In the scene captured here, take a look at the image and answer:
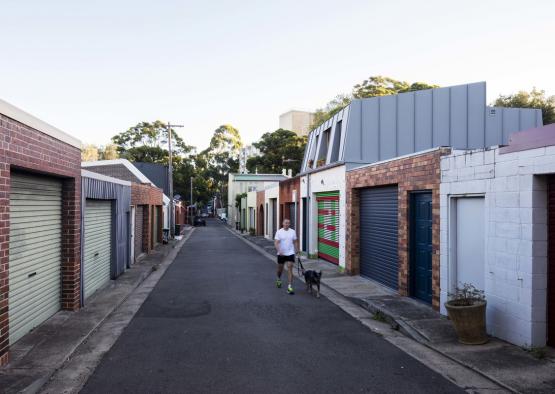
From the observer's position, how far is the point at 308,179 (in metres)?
19.9

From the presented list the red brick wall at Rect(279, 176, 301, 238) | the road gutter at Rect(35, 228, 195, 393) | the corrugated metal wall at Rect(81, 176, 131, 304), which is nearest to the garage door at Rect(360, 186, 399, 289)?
the road gutter at Rect(35, 228, 195, 393)

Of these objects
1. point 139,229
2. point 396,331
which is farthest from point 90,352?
point 139,229

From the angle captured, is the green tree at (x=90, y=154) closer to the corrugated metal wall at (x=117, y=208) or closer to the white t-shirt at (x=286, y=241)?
the corrugated metal wall at (x=117, y=208)

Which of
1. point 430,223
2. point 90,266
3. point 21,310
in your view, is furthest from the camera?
point 90,266

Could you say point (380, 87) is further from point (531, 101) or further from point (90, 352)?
point (90, 352)

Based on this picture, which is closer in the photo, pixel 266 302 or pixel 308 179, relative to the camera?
pixel 266 302

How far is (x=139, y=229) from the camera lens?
19.5 m

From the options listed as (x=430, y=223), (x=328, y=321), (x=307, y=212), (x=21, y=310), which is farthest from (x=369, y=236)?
(x=21, y=310)

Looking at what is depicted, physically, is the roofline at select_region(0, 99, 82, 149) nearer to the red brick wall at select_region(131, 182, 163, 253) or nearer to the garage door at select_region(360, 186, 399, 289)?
the garage door at select_region(360, 186, 399, 289)

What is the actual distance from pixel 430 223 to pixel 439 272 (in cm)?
118

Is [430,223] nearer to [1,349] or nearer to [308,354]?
[308,354]

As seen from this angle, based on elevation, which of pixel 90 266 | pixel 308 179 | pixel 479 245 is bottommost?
pixel 90 266

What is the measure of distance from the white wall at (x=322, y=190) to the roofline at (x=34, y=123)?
8799 millimetres

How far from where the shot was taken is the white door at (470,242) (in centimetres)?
790
